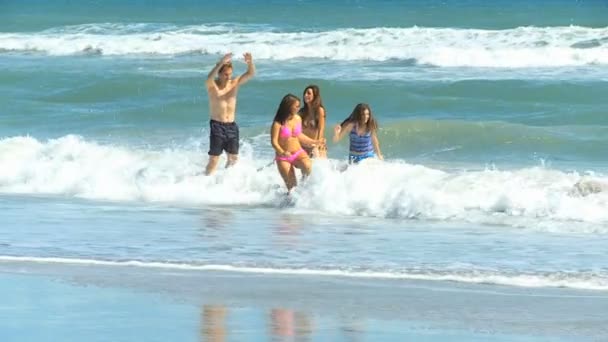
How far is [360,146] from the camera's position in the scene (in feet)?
44.6

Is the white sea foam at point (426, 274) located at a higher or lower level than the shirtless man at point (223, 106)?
Result: lower

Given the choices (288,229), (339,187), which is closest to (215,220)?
(288,229)

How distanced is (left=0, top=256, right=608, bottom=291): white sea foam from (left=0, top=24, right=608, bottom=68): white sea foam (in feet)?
63.8

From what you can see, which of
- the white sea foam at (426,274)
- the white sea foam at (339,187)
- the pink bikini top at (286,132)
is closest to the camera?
the white sea foam at (426,274)

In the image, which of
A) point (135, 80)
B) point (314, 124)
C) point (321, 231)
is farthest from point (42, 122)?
point (321, 231)

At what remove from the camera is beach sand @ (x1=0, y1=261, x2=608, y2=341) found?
290 inches

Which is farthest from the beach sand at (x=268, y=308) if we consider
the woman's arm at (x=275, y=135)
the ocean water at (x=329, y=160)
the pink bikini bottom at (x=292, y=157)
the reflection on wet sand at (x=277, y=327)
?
the pink bikini bottom at (x=292, y=157)

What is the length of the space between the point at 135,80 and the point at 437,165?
1033 cm

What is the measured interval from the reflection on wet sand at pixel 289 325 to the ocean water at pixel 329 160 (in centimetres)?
140

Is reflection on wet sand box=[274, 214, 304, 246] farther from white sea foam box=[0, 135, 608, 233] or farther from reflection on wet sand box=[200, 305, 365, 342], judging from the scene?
reflection on wet sand box=[200, 305, 365, 342]

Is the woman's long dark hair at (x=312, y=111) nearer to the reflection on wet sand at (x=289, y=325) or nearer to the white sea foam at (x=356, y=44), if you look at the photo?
the reflection on wet sand at (x=289, y=325)

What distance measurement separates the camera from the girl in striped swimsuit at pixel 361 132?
13320 millimetres

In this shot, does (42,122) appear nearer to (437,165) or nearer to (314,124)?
(437,165)

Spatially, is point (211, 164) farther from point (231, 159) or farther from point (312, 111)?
point (312, 111)
